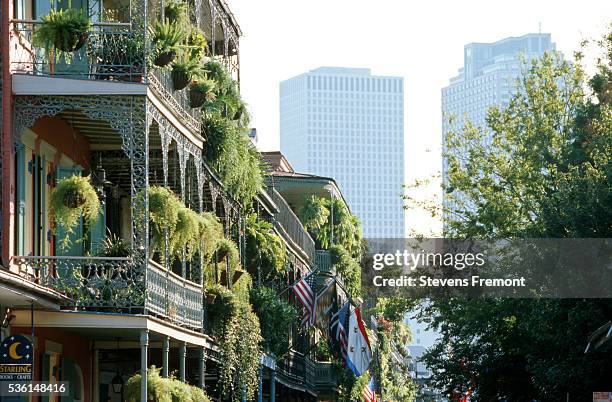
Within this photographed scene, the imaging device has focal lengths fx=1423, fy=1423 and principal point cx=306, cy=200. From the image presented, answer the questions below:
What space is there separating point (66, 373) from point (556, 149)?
19706mm

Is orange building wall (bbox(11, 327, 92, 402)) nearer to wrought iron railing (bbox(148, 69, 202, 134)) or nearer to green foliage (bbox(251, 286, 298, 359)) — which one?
wrought iron railing (bbox(148, 69, 202, 134))

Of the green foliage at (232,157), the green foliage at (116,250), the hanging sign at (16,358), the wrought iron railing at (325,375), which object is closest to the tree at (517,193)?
the green foliage at (232,157)

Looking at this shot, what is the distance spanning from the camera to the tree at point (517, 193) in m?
33.5


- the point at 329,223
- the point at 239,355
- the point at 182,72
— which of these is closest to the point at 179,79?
the point at 182,72

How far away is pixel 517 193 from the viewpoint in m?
40.3

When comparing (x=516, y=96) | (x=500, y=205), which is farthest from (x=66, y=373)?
(x=516, y=96)

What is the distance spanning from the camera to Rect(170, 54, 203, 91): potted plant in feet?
77.7

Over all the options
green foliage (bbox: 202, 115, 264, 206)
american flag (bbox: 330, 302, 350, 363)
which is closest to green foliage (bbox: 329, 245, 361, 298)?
american flag (bbox: 330, 302, 350, 363)

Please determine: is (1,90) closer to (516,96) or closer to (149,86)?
(149,86)

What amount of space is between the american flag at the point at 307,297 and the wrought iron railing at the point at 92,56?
1703 centimetres

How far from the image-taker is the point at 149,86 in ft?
68.2

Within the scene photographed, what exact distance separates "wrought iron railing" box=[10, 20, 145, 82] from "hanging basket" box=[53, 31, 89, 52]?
0.26 metres

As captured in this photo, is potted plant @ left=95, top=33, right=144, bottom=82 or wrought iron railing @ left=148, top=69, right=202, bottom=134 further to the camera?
wrought iron railing @ left=148, top=69, right=202, bottom=134

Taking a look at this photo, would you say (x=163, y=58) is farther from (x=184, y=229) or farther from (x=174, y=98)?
(x=184, y=229)
